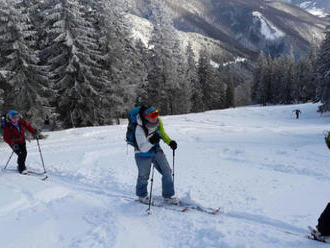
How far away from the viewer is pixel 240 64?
7702 inches

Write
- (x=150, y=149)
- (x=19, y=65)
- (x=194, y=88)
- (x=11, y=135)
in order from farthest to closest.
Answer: (x=194, y=88) < (x=19, y=65) < (x=11, y=135) < (x=150, y=149)

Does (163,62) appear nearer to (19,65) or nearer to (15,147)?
(19,65)

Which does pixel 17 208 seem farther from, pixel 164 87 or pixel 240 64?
pixel 240 64

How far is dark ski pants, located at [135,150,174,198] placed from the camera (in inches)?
220

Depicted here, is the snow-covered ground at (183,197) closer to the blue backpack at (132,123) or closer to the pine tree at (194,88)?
the blue backpack at (132,123)

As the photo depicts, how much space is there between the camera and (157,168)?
5.79 meters

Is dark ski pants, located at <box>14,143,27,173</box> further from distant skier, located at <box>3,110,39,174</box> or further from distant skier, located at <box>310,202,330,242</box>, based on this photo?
distant skier, located at <box>310,202,330,242</box>

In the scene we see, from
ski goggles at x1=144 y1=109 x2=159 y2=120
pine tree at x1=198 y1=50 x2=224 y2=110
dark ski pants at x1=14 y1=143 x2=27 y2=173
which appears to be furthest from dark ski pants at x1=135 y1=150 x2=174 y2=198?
pine tree at x1=198 y1=50 x2=224 y2=110

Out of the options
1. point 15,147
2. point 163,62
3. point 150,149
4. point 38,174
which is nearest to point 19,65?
point 15,147

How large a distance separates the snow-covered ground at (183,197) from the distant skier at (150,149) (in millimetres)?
494

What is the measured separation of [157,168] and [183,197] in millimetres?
1118

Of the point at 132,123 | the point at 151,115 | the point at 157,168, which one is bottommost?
the point at 157,168

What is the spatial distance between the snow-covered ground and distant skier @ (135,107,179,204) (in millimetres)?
494

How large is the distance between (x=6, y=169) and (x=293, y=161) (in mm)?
10250
